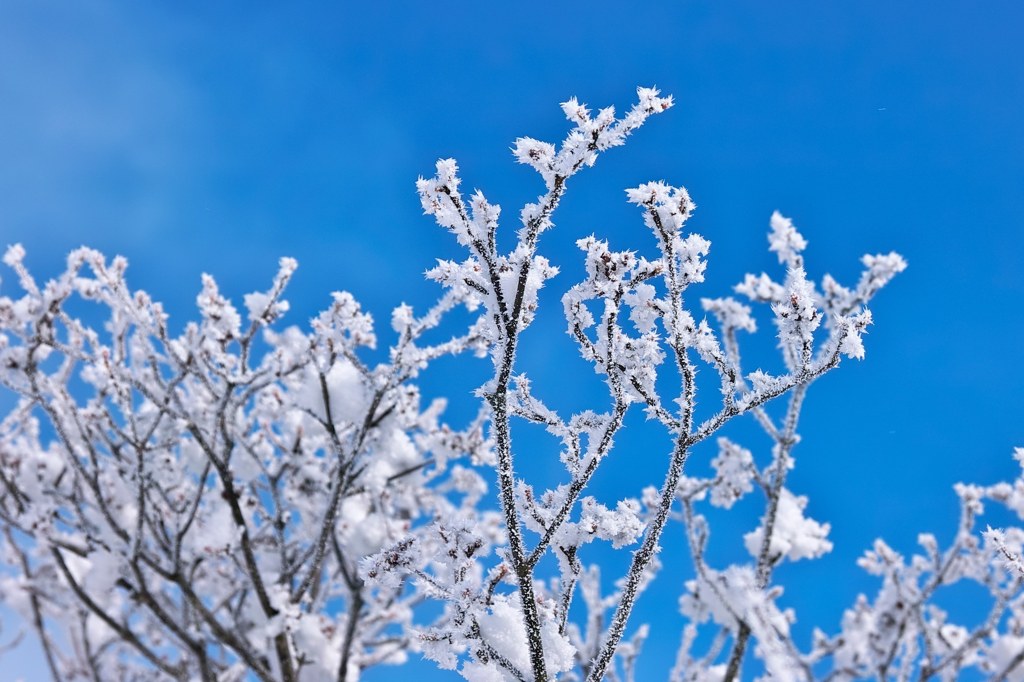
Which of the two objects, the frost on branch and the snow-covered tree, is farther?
the frost on branch

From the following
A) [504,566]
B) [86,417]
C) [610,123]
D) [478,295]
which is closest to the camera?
[610,123]

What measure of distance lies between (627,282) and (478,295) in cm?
48

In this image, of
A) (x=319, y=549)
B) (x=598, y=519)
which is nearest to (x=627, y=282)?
(x=598, y=519)

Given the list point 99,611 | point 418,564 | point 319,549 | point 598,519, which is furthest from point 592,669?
point 99,611

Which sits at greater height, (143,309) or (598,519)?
Result: (143,309)

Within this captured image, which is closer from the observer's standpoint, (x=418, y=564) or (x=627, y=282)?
(x=627, y=282)

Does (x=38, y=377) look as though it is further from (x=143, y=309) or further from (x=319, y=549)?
(x=319, y=549)

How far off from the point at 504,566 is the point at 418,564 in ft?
0.97

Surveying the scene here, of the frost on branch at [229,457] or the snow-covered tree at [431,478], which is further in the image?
the frost on branch at [229,457]

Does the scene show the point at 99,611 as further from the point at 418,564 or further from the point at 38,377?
the point at 418,564

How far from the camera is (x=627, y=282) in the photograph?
2219 millimetres

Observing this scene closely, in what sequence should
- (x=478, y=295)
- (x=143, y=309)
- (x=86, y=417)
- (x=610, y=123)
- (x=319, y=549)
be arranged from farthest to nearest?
1. (x=86, y=417)
2. (x=143, y=309)
3. (x=319, y=549)
4. (x=478, y=295)
5. (x=610, y=123)

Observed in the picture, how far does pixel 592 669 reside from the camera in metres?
2.40

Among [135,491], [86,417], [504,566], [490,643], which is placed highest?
[86,417]
